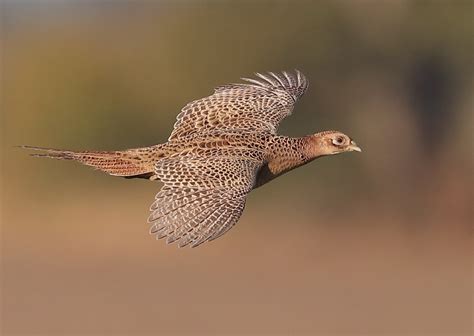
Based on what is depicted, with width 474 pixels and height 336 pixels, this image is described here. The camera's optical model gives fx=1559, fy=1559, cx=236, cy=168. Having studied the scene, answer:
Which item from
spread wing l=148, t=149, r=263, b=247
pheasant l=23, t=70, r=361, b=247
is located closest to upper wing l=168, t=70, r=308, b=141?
pheasant l=23, t=70, r=361, b=247

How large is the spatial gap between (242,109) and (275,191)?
90.8ft

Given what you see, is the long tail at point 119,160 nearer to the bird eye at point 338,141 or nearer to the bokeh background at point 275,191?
the bird eye at point 338,141

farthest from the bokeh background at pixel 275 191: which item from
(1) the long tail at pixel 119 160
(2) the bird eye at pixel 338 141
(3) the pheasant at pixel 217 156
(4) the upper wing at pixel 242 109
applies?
(1) the long tail at pixel 119 160

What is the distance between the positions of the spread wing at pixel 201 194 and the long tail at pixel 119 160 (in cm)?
26

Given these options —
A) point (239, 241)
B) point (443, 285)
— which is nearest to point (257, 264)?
point (239, 241)

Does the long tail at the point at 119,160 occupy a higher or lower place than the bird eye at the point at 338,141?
lower

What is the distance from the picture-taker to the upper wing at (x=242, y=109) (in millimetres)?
13336

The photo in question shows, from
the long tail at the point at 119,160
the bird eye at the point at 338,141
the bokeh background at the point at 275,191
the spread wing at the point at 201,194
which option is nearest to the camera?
the spread wing at the point at 201,194

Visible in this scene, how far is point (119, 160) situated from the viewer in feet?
40.8

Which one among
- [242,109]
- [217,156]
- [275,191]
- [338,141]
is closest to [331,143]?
[338,141]

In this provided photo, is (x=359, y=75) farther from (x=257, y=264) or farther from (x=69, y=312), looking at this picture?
(x=69, y=312)

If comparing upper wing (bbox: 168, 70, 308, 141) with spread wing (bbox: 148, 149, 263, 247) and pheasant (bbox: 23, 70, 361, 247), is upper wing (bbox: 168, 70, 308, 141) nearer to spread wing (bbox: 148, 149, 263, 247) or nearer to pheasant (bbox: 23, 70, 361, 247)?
pheasant (bbox: 23, 70, 361, 247)

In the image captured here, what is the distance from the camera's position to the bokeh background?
37656 millimetres

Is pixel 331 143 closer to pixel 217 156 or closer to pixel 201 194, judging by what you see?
pixel 217 156
